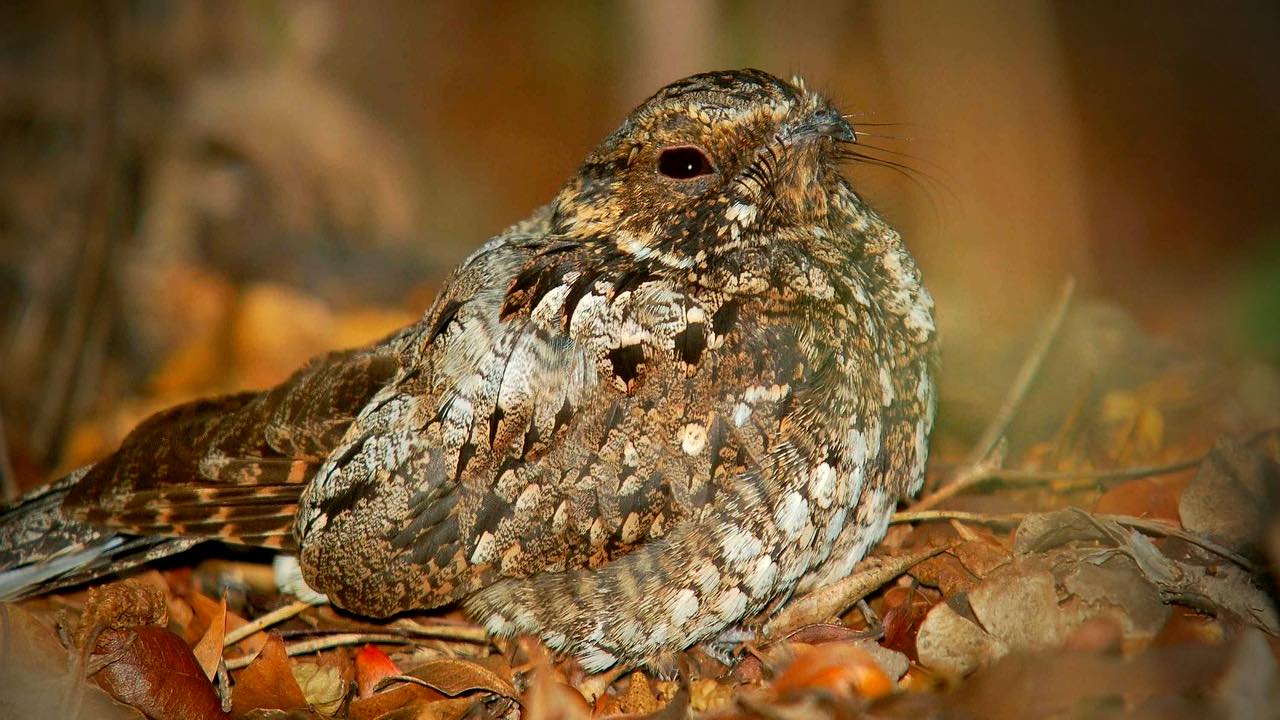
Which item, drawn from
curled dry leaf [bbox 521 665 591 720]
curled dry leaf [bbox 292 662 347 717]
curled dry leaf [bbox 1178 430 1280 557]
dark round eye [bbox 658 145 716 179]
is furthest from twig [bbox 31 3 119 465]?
curled dry leaf [bbox 1178 430 1280 557]

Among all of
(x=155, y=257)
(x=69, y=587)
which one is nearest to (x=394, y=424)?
(x=69, y=587)

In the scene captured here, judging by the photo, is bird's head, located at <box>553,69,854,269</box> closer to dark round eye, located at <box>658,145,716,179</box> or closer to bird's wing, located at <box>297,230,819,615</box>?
dark round eye, located at <box>658,145,716,179</box>

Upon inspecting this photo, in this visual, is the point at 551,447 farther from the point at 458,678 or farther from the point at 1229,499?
the point at 1229,499

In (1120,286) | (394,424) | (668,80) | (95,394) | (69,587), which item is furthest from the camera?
(668,80)

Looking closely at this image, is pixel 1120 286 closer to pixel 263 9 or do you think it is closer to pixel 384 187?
pixel 384 187

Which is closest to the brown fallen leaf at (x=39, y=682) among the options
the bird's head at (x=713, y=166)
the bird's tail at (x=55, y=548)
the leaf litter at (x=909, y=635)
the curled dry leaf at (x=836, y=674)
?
the leaf litter at (x=909, y=635)

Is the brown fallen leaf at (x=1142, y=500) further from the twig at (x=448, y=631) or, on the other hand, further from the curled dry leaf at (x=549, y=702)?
the twig at (x=448, y=631)
